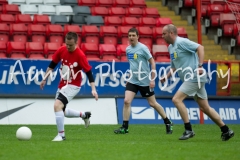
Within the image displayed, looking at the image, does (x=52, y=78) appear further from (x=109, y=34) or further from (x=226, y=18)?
(x=226, y=18)

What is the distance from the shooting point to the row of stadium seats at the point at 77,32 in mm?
21109

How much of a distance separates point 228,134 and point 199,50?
1576 millimetres

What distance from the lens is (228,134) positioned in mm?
11445

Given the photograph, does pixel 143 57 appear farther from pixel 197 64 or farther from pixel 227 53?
pixel 227 53

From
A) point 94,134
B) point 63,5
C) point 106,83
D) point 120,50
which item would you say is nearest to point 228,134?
point 94,134

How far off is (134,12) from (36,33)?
4341 mm

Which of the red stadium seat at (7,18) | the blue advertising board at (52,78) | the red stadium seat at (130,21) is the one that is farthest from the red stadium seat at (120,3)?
the blue advertising board at (52,78)

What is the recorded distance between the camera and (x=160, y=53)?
20562mm

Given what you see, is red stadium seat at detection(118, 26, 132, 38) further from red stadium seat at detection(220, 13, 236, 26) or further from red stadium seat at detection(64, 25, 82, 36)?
red stadium seat at detection(220, 13, 236, 26)

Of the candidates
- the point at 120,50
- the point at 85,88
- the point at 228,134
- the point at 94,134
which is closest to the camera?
the point at 228,134

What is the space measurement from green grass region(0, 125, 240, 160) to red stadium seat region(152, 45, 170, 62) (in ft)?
22.1

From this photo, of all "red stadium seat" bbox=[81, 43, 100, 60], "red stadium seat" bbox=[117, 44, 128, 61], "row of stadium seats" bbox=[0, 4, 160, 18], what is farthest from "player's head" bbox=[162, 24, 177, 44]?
"row of stadium seats" bbox=[0, 4, 160, 18]

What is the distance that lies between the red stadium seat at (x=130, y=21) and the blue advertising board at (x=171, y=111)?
5.82 metres

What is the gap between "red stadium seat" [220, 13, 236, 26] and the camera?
76.1 feet
